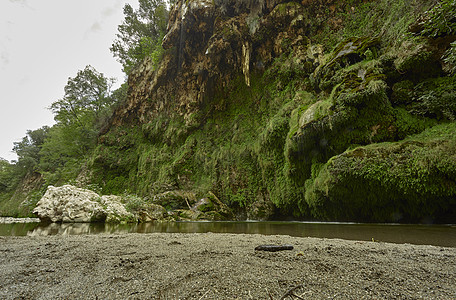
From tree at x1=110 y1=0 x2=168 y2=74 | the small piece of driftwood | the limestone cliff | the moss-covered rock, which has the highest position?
tree at x1=110 y1=0 x2=168 y2=74

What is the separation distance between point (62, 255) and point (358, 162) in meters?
6.90

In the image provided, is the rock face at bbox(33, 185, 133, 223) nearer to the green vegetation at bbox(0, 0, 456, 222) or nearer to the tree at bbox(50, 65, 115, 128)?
the green vegetation at bbox(0, 0, 456, 222)

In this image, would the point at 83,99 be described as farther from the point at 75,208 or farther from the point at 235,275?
the point at 235,275

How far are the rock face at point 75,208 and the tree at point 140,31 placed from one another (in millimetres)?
16030

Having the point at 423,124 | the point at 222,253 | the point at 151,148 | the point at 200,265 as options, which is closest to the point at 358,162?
the point at 423,124

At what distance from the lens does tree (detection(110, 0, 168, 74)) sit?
19797 millimetres

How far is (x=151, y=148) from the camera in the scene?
17.1 meters

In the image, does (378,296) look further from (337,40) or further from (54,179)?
(54,179)

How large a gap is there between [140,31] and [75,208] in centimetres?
2083

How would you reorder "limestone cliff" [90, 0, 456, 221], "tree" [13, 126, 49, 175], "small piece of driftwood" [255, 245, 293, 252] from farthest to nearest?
1. "tree" [13, 126, 49, 175]
2. "limestone cliff" [90, 0, 456, 221]
3. "small piece of driftwood" [255, 245, 293, 252]

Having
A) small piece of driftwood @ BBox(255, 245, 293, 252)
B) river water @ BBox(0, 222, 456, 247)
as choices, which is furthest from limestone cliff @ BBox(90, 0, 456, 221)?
small piece of driftwood @ BBox(255, 245, 293, 252)

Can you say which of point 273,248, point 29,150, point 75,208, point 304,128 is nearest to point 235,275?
point 273,248

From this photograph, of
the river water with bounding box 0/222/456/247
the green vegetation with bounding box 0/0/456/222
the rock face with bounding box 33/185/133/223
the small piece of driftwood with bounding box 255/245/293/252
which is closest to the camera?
the small piece of driftwood with bounding box 255/245/293/252

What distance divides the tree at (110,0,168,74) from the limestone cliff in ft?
6.49
